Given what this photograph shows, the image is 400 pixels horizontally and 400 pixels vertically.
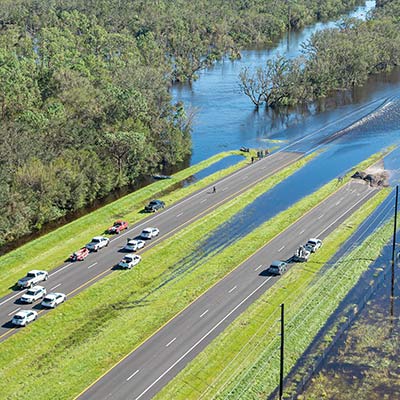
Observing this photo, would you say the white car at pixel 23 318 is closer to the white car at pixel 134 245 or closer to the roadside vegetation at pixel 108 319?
the roadside vegetation at pixel 108 319

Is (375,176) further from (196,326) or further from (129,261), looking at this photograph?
(196,326)

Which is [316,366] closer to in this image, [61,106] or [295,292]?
[295,292]

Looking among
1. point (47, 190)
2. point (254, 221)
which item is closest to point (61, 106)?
point (47, 190)

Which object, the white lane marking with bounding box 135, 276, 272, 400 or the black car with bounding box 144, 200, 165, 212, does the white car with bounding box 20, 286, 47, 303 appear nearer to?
the white lane marking with bounding box 135, 276, 272, 400

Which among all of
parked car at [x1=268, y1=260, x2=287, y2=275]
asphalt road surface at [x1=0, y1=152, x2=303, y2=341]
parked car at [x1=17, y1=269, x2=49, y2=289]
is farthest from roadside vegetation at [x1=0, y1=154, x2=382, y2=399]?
parked car at [x1=17, y1=269, x2=49, y2=289]

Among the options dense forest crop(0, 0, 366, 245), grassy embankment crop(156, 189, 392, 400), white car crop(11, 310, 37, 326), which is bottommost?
grassy embankment crop(156, 189, 392, 400)

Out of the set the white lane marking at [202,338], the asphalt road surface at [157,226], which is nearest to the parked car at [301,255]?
the white lane marking at [202,338]
